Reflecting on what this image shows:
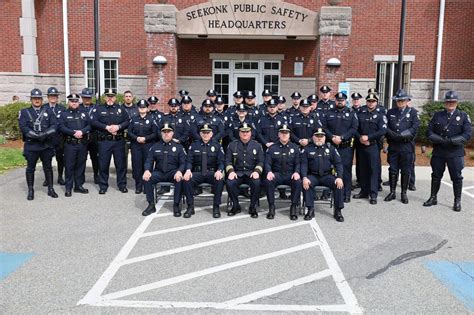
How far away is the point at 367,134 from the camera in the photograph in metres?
9.16

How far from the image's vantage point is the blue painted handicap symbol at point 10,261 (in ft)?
17.6

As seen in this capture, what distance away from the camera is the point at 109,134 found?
9.62 m

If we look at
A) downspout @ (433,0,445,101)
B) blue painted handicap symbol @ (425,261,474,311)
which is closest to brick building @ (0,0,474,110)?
downspout @ (433,0,445,101)

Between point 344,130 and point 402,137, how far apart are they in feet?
3.71

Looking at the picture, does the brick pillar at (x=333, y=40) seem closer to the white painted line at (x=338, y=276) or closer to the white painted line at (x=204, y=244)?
the white painted line at (x=204, y=244)

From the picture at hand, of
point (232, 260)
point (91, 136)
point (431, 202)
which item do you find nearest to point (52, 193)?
point (91, 136)

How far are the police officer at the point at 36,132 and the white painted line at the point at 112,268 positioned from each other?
2987 mm

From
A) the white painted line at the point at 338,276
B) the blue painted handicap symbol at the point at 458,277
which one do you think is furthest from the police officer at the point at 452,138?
the white painted line at the point at 338,276

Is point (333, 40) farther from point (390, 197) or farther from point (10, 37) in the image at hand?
point (10, 37)

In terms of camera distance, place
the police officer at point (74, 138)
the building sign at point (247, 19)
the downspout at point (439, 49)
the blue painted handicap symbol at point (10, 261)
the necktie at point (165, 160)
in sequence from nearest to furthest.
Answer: the blue painted handicap symbol at point (10, 261) < the necktie at point (165, 160) < the police officer at point (74, 138) < the building sign at point (247, 19) < the downspout at point (439, 49)

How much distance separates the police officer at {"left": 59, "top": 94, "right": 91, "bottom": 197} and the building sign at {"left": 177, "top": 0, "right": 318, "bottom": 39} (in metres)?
7.01

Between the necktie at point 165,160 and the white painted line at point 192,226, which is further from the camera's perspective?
the necktie at point 165,160

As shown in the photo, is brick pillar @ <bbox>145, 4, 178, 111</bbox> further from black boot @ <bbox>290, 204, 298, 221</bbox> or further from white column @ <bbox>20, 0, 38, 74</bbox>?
black boot @ <bbox>290, 204, 298, 221</bbox>

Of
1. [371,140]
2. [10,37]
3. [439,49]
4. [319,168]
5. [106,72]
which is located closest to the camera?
[319,168]
